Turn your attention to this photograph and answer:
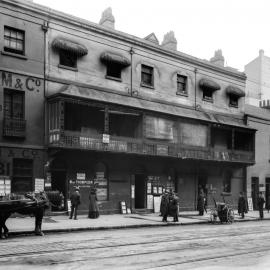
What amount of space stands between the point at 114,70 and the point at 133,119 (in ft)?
9.98

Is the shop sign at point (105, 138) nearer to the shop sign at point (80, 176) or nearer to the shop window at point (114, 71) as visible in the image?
the shop sign at point (80, 176)

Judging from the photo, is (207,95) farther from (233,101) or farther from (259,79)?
(259,79)

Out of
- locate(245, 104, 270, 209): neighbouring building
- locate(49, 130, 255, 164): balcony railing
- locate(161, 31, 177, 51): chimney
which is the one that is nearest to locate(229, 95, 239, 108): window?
locate(245, 104, 270, 209): neighbouring building

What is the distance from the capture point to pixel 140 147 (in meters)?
26.4

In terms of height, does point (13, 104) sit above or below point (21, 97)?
below

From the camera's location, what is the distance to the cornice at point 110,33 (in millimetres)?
23141

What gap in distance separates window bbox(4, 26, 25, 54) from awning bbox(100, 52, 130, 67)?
15.8ft

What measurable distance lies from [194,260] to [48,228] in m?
7.93

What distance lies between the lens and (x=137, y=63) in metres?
28.5

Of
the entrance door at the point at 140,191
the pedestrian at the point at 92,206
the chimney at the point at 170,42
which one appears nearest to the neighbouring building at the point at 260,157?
the chimney at the point at 170,42

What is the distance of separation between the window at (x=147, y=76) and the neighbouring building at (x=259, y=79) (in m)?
26.6

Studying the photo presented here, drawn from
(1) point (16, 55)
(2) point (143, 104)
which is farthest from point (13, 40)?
(2) point (143, 104)

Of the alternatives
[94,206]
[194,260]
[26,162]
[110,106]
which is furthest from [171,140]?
[194,260]

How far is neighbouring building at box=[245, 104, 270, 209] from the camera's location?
36.2 meters
